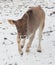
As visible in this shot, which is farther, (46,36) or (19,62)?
(46,36)

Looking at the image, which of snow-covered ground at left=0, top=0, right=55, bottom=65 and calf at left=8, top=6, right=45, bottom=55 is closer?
calf at left=8, top=6, right=45, bottom=55

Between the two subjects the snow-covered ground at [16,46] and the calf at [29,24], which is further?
the snow-covered ground at [16,46]

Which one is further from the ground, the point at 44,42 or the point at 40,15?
the point at 40,15

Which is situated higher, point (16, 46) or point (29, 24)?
point (29, 24)

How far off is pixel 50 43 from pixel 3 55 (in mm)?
1497

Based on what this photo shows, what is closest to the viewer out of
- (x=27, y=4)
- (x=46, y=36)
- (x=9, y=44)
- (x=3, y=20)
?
(x=9, y=44)

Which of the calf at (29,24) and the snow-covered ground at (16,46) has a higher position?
the calf at (29,24)

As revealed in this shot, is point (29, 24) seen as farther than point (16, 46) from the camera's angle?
No

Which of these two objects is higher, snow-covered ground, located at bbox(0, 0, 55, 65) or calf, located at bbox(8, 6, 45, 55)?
calf, located at bbox(8, 6, 45, 55)

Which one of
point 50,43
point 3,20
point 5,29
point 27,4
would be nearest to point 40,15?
point 50,43

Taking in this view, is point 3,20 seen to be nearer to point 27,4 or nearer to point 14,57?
point 27,4

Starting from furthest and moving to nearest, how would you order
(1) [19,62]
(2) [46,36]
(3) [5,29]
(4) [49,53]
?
(3) [5,29]
(2) [46,36]
(4) [49,53]
(1) [19,62]

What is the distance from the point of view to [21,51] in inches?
295

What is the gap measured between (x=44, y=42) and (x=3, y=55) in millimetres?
1467
